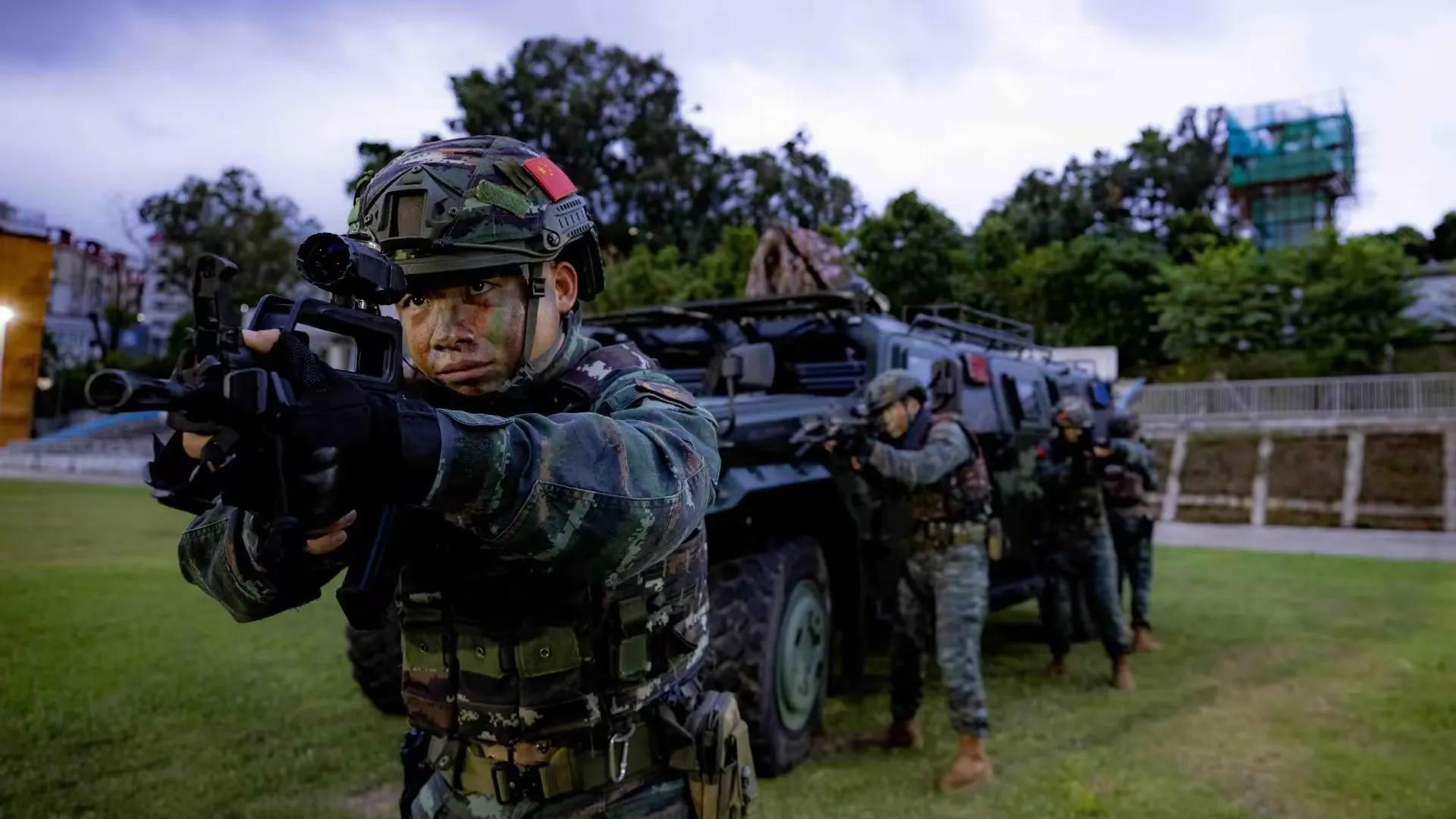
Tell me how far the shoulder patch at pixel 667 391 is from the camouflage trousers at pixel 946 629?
302 centimetres

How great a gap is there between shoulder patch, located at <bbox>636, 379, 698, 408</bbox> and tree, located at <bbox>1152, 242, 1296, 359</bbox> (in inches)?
913

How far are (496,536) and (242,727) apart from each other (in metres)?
3.98

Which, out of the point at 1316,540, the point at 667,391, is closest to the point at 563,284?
the point at 667,391

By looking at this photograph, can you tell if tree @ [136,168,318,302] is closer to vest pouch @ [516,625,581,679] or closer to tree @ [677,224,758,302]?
tree @ [677,224,758,302]

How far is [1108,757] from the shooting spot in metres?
4.50

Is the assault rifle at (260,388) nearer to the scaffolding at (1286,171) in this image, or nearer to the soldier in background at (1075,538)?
the soldier in background at (1075,538)

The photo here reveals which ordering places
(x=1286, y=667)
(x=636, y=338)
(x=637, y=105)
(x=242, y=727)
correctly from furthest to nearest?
(x=637, y=105)
(x=1286, y=667)
(x=636, y=338)
(x=242, y=727)

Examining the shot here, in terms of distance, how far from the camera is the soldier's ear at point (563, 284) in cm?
173

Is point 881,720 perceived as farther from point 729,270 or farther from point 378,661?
point 729,270

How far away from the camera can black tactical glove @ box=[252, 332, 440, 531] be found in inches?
39.0

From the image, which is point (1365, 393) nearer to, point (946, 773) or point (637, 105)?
point (946, 773)

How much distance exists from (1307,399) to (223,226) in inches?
1424

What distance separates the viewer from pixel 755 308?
5.42 metres

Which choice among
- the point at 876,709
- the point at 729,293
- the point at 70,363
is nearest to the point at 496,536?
the point at 876,709
